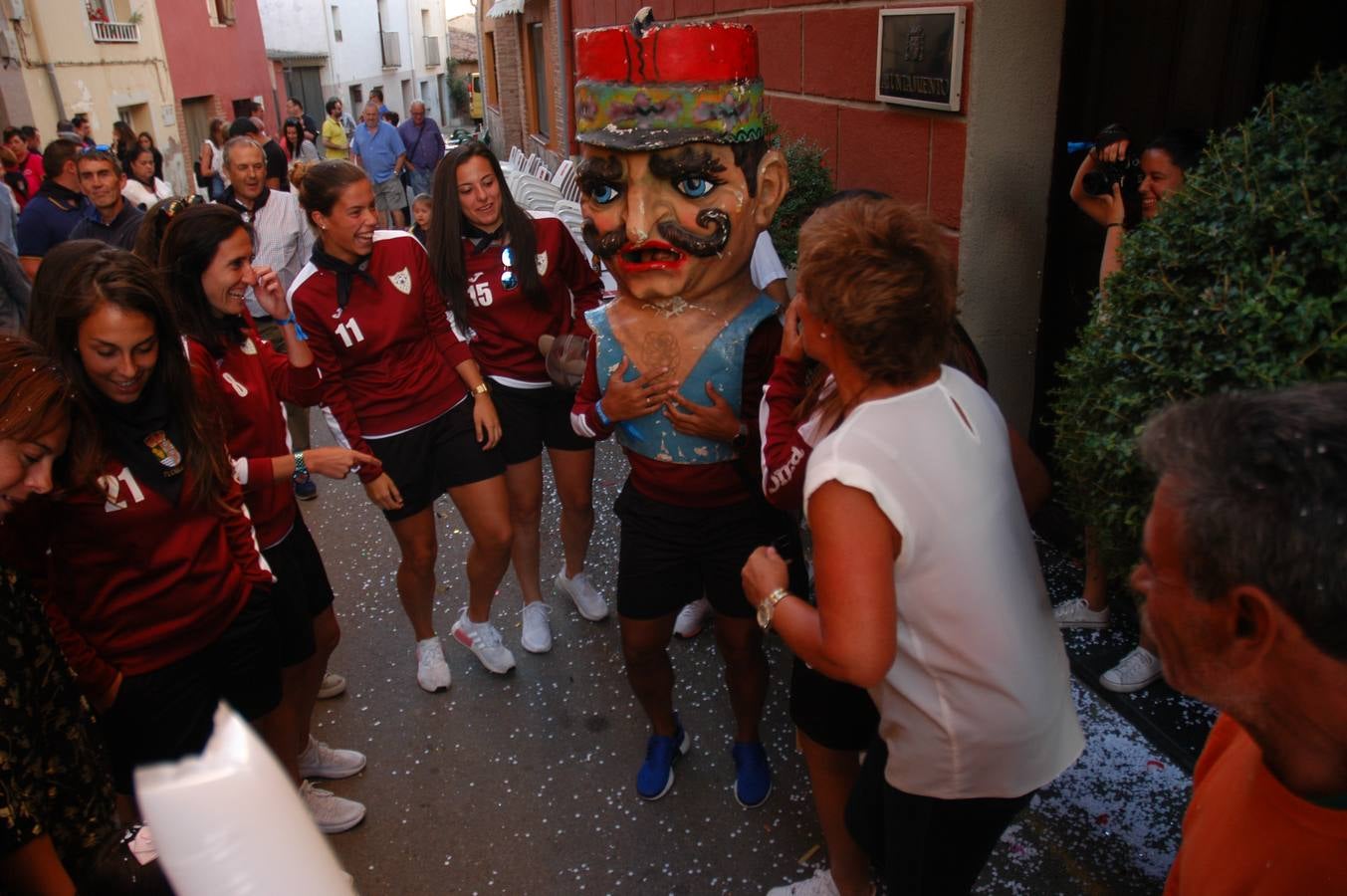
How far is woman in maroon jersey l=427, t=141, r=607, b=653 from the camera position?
3311 mm

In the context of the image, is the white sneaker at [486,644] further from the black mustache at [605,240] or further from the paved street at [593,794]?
the black mustache at [605,240]

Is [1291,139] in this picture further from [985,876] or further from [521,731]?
[521,731]

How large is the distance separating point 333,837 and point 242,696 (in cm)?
75

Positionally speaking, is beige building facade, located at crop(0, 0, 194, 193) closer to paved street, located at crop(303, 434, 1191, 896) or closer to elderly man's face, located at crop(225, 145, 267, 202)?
elderly man's face, located at crop(225, 145, 267, 202)

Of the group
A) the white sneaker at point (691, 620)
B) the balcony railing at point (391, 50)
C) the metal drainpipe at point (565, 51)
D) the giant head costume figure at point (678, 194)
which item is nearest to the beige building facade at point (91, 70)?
the metal drainpipe at point (565, 51)

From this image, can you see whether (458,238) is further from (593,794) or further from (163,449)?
(593,794)

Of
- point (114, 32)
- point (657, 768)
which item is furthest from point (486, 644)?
point (114, 32)

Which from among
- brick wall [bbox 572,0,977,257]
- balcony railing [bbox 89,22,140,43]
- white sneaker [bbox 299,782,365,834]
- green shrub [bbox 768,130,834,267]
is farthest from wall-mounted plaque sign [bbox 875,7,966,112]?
balcony railing [bbox 89,22,140,43]

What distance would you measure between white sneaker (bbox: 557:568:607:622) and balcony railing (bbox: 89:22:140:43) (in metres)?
16.1

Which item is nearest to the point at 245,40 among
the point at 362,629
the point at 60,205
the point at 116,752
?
the point at 60,205

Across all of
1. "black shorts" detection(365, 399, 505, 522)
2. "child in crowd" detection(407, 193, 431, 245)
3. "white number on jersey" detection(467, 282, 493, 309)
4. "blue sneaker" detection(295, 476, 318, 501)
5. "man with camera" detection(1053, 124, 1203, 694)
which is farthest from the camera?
"blue sneaker" detection(295, 476, 318, 501)

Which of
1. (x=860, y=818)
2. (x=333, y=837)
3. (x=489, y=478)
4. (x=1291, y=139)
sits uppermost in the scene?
(x=1291, y=139)

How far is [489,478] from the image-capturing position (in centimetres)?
335

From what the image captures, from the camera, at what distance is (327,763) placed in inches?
121
